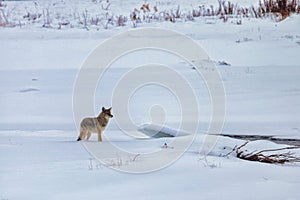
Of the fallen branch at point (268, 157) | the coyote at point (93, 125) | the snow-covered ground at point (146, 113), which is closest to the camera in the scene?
the snow-covered ground at point (146, 113)

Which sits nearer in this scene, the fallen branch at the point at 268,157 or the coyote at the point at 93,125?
the fallen branch at the point at 268,157

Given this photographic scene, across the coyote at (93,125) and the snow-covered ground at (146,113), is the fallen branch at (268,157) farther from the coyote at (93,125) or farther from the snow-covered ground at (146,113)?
the coyote at (93,125)

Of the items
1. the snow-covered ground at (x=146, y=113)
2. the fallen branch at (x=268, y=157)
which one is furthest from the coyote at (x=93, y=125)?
A: the fallen branch at (x=268, y=157)

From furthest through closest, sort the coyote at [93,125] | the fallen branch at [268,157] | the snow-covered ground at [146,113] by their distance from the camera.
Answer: the coyote at [93,125]
the fallen branch at [268,157]
the snow-covered ground at [146,113]

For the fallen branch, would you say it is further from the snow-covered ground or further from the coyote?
the coyote

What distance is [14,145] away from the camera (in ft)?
19.8

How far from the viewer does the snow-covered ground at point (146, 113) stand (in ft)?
15.3

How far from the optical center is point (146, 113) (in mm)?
9102

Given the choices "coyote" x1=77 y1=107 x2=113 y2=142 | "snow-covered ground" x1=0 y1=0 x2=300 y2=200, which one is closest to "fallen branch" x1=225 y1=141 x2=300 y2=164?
"snow-covered ground" x1=0 y1=0 x2=300 y2=200

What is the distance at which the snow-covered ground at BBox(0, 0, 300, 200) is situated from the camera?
4.66 meters

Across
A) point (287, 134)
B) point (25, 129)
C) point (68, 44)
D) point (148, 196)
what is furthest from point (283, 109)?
point (148, 196)

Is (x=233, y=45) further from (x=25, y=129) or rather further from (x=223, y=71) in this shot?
(x=25, y=129)

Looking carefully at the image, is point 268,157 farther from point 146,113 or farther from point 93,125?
point 146,113

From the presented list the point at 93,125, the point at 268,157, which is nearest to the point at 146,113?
the point at 93,125
